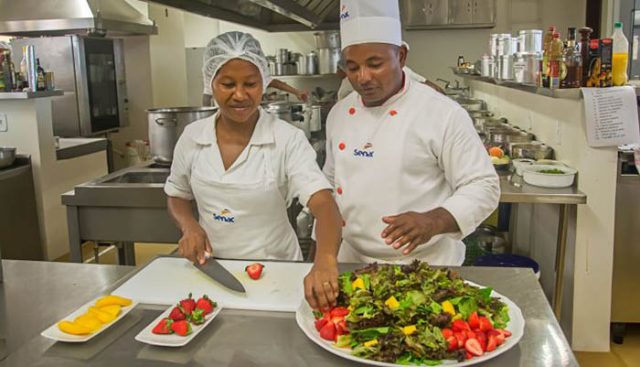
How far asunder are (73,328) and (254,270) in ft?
1.38

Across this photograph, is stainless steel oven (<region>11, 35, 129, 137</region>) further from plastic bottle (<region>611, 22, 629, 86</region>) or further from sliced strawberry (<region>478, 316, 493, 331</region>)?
sliced strawberry (<region>478, 316, 493, 331</region>)

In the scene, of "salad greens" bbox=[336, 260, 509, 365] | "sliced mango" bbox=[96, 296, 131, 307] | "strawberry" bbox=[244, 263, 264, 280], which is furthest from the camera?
"strawberry" bbox=[244, 263, 264, 280]

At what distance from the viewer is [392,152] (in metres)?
1.59

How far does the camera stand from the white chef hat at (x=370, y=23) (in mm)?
1551

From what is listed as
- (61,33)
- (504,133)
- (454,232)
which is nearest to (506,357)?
(454,232)

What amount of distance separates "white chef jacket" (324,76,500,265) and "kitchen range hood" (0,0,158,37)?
11.2 ft

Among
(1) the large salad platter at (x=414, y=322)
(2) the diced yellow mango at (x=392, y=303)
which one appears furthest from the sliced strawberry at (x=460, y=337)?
(2) the diced yellow mango at (x=392, y=303)

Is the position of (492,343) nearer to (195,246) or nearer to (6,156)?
(195,246)

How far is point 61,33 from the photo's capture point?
5.13 meters

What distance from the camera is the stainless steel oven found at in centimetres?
532

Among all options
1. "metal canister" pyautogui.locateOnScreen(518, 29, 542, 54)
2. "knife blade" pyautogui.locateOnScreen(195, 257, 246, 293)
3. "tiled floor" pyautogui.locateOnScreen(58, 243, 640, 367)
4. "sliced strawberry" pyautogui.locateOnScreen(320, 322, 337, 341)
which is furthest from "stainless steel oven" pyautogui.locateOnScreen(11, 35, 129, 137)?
"sliced strawberry" pyautogui.locateOnScreen(320, 322, 337, 341)

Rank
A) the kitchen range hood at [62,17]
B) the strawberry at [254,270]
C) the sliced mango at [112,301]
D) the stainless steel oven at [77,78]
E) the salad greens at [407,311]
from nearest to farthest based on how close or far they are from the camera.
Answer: the salad greens at [407,311]
the sliced mango at [112,301]
the strawberry at [254,270]
the kitchen range hood at [62,17]
the stainless steel oven at [77,78]

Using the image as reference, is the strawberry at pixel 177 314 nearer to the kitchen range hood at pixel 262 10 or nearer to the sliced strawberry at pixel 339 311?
the sliced strawberry at pixel 339 311

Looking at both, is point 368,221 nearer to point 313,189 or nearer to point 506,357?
point 313,189
